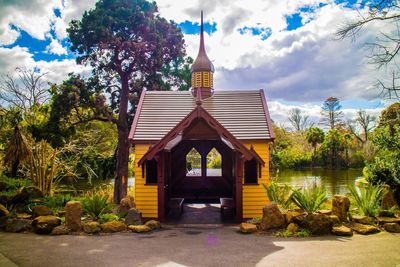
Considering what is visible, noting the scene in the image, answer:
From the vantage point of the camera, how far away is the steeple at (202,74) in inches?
584

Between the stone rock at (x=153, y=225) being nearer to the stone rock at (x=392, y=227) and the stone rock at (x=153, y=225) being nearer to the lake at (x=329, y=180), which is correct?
the stone rock at (x=392, y=227)

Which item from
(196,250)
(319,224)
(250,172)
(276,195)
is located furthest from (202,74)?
(196,250)

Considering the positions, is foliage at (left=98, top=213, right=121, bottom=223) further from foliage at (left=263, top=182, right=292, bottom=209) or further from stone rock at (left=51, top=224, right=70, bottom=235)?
foliage at (left=263, top=182, right=292, bottom=209)

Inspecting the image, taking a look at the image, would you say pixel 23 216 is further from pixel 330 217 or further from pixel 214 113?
pixel 330 217

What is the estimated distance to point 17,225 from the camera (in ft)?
29.3

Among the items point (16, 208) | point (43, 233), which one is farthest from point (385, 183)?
point (16, 208)

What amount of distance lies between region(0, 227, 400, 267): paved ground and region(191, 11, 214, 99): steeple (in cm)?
767

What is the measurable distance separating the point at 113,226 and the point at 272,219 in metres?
4.44

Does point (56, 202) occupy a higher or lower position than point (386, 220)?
higher

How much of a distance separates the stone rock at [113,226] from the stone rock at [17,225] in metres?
2.11

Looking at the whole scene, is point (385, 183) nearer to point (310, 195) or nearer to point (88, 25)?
point (310, 195)

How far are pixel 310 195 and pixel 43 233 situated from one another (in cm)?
753

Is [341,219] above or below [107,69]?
below

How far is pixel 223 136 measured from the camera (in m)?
9.86
